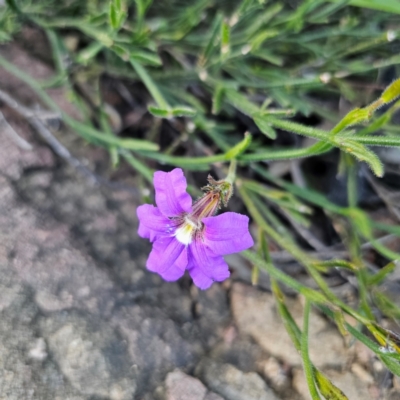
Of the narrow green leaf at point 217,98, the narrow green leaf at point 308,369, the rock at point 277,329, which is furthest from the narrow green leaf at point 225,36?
the narrow green leaf at point 308,369

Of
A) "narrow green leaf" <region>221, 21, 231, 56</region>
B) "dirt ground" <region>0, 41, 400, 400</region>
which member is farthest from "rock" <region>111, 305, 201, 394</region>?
"narrow green leaf" <region>221, 21, 231, 56</region>

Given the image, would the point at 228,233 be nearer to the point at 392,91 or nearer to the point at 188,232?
the point at 188,232

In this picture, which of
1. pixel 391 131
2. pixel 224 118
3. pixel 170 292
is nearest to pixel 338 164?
pixel 391 131

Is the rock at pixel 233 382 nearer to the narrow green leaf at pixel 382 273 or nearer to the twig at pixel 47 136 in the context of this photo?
the narrow green leaf at pixel 382 273

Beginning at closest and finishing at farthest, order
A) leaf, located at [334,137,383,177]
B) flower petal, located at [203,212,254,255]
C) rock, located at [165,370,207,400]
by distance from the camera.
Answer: leaf, located at [334,137,383,177] < flower petal, located at [203,212,254,255] < rock, located at [165,370,207,400]

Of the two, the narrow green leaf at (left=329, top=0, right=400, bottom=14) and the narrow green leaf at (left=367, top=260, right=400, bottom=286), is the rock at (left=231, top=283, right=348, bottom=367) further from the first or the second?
the narrow green leaf at (left=329, top=0, right=400, bottom=14)

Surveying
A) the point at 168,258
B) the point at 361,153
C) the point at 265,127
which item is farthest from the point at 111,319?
the point at 361,153
